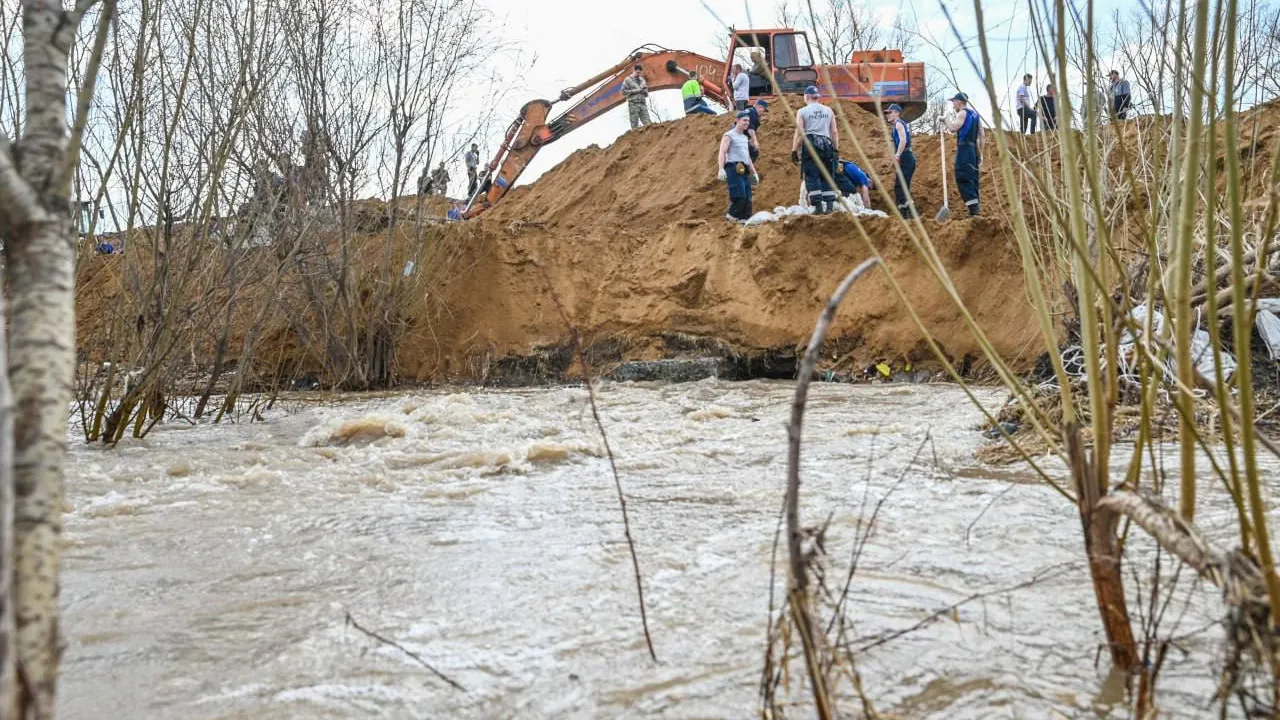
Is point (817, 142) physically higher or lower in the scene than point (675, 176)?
lower

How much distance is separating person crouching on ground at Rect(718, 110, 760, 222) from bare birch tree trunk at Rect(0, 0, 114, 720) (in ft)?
35.4

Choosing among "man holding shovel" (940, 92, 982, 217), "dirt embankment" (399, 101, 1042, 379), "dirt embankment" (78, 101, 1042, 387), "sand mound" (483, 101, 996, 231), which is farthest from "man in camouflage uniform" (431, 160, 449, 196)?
"man holding shovel" (940, 92, 982, 217)

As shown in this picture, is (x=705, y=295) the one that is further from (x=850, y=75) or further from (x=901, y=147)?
(x=850, y=75)

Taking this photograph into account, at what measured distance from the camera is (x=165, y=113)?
596cm

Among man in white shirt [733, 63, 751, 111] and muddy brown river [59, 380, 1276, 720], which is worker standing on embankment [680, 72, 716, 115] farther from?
muddy brown river [59, 380, 1276, 720]

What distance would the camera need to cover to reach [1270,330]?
18.1 feet

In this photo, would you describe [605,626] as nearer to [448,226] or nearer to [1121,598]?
[1121,598]

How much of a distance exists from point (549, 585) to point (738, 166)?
9.99 m

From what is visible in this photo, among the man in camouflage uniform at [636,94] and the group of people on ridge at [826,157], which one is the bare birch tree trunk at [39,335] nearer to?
the group of people on ridge at [826,157]

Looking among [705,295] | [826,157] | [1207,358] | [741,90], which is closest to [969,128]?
[826,157]

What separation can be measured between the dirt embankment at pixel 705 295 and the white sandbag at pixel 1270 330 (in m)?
4.86

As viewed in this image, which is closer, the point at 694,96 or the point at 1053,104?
the point at 1053,104

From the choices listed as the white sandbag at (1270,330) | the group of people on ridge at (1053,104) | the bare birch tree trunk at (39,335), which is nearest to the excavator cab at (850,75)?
the group of people on ridge at (1053,104)

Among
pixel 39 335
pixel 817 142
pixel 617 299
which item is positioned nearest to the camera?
pixel 39 335
